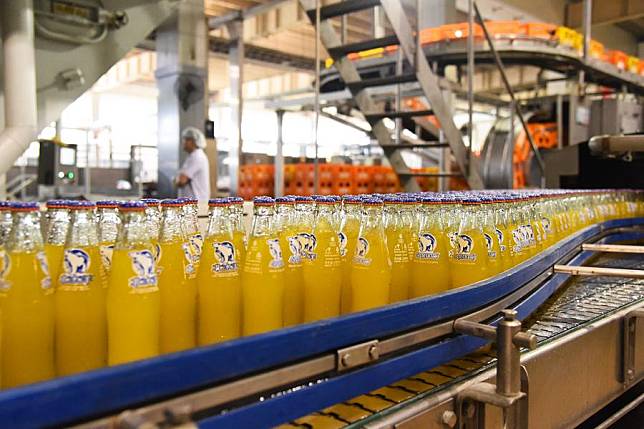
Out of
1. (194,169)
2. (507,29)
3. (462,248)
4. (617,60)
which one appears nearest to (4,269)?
(462,248)

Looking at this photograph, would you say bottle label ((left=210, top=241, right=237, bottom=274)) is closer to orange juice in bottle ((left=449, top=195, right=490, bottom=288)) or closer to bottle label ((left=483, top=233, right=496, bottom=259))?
orange juice in bottle ((left=449, top=195, right=490, bottom=288))

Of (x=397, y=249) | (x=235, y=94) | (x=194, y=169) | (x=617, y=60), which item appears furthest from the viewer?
(x=235, y=94)

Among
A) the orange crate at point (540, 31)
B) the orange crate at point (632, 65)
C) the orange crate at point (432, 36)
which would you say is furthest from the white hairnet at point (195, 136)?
the orange crate at point (632, 65)

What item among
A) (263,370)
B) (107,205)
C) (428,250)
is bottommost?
(263,370)

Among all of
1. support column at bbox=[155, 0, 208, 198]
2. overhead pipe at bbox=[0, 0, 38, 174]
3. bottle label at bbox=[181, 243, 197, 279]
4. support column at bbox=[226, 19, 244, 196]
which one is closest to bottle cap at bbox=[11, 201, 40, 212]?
bottle label at bbox=[181, 243, 197, 279]

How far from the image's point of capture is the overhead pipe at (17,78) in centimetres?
281

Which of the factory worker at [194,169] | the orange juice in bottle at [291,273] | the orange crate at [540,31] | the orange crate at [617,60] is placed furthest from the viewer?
the orange crate at [617,60]

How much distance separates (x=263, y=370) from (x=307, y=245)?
0.45 m

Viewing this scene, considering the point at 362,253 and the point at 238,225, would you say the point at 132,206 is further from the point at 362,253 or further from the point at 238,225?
the point at 362,253

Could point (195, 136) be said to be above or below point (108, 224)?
above

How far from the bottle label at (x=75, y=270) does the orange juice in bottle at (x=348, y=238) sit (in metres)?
0.53

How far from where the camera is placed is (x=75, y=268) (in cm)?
88

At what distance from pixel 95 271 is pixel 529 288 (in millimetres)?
1095

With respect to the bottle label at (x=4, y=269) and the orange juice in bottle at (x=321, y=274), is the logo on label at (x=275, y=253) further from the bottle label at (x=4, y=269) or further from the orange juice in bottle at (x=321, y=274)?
the bottle label at (x=4, y=269)
